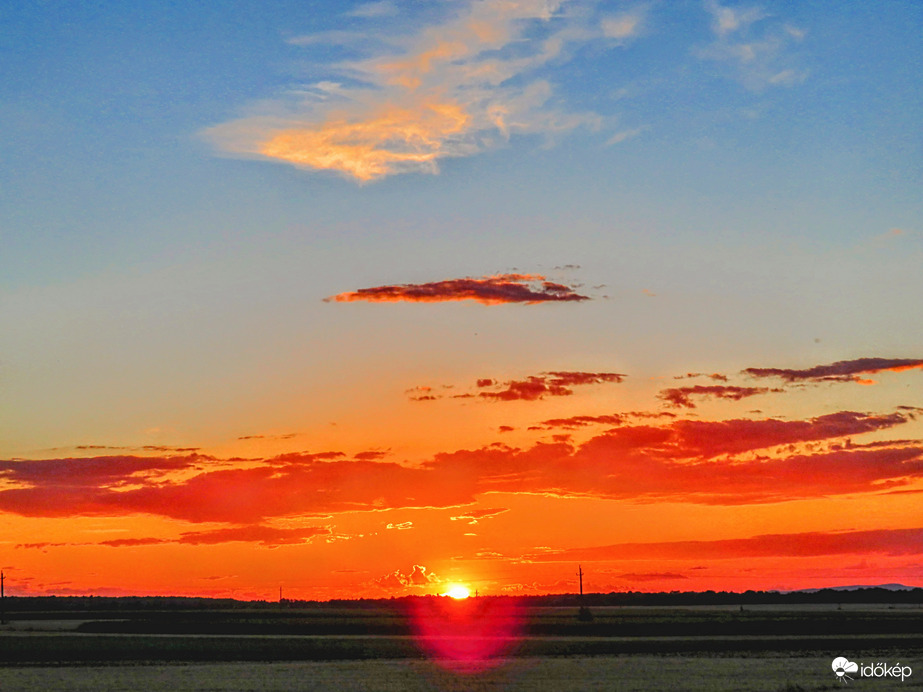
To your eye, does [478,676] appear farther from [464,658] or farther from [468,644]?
[468,644]

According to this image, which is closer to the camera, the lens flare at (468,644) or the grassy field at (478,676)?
the grassy field at (478,676)

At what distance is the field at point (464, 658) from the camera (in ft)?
155

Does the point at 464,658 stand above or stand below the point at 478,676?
above

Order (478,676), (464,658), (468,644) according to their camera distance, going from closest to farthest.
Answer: (478,676)
(464,658)
(468,644)

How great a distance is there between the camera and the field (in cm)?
4734

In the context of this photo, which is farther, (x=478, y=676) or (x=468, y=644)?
(x=468, y=644)

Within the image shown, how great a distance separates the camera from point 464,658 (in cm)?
6138

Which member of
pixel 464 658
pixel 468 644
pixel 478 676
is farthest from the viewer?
pixel 468 644

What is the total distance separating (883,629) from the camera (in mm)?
88375

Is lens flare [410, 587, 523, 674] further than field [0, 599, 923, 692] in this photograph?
Yes

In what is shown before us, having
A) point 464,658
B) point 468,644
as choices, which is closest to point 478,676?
point 464,658

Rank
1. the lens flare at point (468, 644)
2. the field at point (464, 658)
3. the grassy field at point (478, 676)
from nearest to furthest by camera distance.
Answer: the grassy field at point (478, 676)
the field at point (464, 658)
the lens flare at point (468, 644)

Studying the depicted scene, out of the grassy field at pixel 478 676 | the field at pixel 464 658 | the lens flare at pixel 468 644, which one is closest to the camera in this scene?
the grassy field at pixel 478 676

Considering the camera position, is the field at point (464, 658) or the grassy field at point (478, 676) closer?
the grassy field at point (478, 676)
